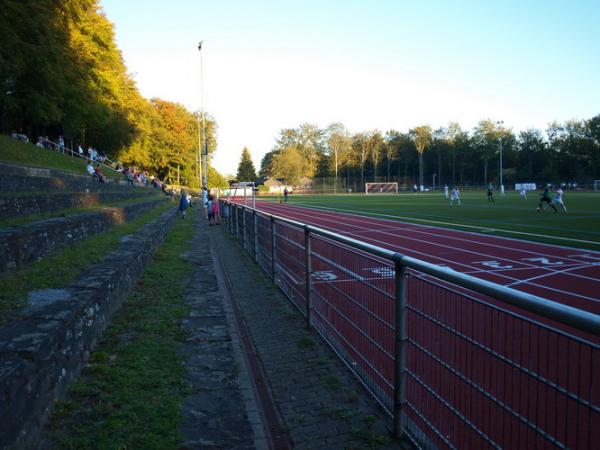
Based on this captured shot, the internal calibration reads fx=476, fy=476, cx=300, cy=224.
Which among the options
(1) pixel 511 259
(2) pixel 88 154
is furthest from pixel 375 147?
(1) pixel 511 259

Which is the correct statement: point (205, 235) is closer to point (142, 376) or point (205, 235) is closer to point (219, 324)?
point (219, 324)

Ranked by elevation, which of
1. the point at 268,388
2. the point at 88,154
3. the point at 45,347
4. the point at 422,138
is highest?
the point at 422,138

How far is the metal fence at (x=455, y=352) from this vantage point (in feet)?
6.88

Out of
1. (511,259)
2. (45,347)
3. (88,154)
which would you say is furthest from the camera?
(88,154)

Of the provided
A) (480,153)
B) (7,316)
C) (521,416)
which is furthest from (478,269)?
(480,153)

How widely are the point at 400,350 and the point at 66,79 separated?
1104 inches

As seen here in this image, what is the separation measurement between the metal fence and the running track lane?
4563mm

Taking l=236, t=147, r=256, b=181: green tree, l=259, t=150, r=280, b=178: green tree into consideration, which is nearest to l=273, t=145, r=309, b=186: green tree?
l=259, t=150, r=280, b=178: green tree

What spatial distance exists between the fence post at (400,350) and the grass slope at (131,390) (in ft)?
5.16

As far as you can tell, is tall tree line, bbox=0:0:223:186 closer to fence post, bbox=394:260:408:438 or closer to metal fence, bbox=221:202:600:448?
metal fence, bbox=221:202:600:448

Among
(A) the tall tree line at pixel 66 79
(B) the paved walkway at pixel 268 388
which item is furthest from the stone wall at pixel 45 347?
(A) the tall tree line at pixel 66 79

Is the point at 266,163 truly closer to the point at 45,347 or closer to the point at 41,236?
the point at 41,236

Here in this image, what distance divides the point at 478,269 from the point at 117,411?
8.92 m

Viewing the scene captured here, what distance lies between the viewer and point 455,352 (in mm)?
2947
